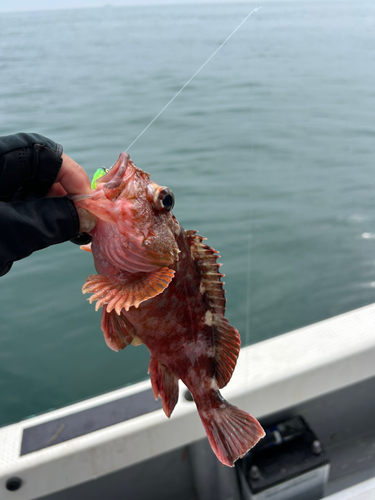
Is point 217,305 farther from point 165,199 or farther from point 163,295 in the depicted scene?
point 165,199

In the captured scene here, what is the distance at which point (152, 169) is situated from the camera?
7.55 m

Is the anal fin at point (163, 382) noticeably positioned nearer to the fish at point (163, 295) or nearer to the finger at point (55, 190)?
the fish at point (163, 295)

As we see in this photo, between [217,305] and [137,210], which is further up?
[137,210]

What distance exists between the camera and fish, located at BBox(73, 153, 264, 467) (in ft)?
5.26

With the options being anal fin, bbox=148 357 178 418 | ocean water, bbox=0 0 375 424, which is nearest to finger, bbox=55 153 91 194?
anal fin, bbox=148 357 178 418

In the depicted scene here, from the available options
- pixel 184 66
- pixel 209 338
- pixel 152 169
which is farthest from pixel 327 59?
pixel 209 338

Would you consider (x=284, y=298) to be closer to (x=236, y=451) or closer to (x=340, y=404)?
(x=340, y=404)

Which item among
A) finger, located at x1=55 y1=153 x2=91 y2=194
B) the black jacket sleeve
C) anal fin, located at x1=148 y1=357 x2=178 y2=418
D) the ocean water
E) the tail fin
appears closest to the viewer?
the black jacket sleeve

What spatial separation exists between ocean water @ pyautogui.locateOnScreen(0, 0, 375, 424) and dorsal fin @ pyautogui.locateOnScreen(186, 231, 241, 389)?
7.87ft

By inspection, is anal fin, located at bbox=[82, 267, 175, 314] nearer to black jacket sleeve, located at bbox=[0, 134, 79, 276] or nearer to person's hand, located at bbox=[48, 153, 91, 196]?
black jacket sleeve, located at bbox=[0, 134, 79, 276]

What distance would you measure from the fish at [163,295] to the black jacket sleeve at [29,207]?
0.38ft

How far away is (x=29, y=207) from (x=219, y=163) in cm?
703

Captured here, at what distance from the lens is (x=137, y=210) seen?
63.9 inches

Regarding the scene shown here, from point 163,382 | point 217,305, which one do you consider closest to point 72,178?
point 217,305
